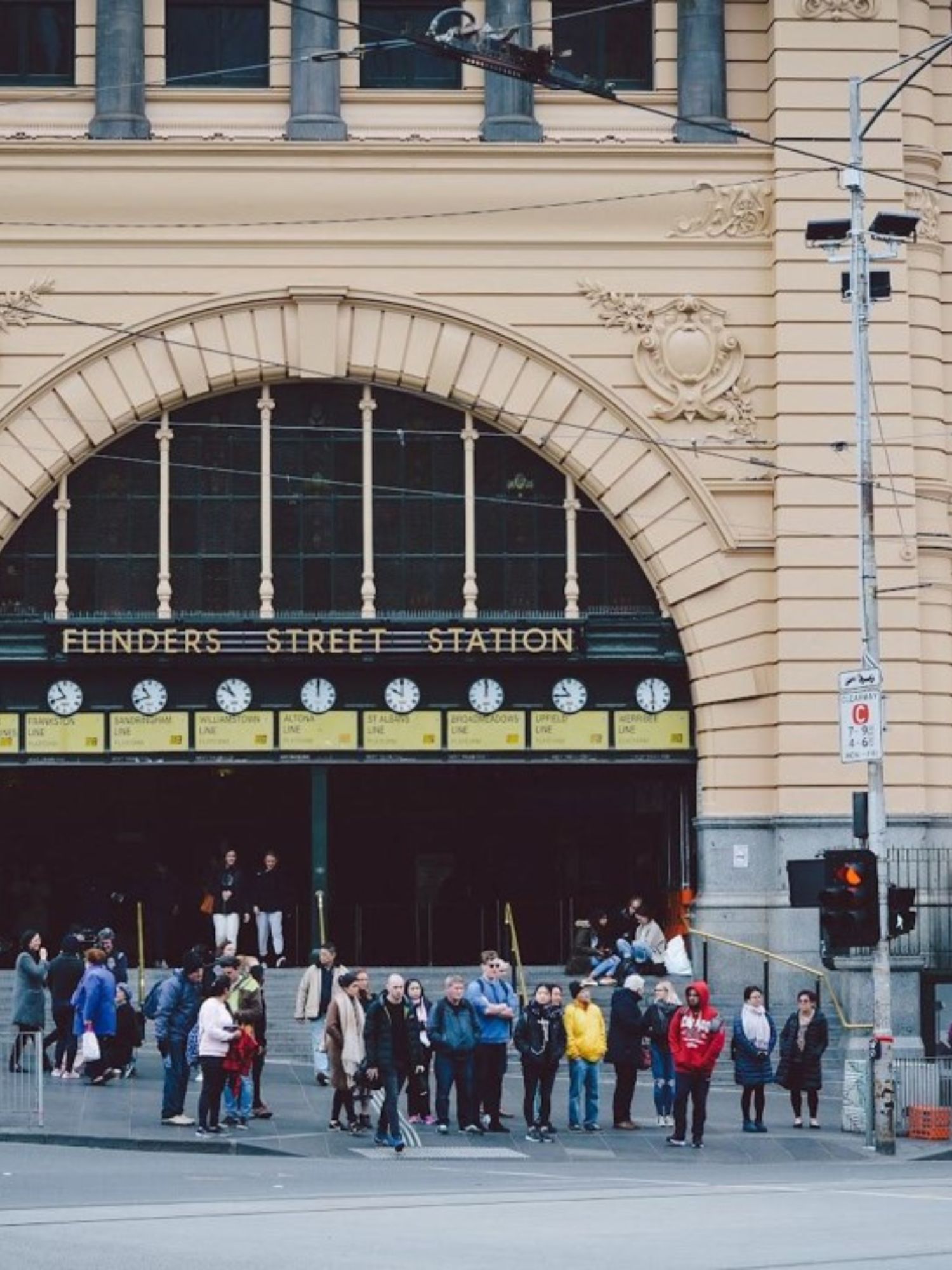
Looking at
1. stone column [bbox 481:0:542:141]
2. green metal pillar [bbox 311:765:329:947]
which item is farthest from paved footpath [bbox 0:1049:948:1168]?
stone column [bbox 481:0:542:141]

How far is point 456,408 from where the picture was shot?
42.2m

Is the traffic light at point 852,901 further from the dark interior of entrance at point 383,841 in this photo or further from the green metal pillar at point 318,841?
the dark interior of entrance at point 383,841

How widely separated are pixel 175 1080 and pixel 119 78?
59.5 feet

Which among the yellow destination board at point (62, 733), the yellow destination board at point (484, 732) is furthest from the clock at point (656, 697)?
the yellow destination board at point (62, 733)

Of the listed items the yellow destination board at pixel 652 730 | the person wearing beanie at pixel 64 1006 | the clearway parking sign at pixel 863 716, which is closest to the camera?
the clearway parking sign at pixel 863 716

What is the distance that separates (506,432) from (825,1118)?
13136mm

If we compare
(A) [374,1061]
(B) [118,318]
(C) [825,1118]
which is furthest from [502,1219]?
(B) [118,318]

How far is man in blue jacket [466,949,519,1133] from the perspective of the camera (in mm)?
30250

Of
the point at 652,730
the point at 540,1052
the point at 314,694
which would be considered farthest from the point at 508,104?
the point at 540,1052

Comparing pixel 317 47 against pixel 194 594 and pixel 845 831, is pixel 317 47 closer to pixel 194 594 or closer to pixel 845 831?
pixel 194 594

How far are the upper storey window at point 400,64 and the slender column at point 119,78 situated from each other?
3.51 metres

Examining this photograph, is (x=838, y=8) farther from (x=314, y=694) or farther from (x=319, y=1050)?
(x=319, y=1050)

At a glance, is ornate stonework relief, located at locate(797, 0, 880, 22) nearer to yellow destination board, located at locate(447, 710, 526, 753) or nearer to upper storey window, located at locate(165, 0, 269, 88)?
upper storey window, located at locate(165, 0, 269, 88)

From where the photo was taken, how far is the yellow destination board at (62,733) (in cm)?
4159
